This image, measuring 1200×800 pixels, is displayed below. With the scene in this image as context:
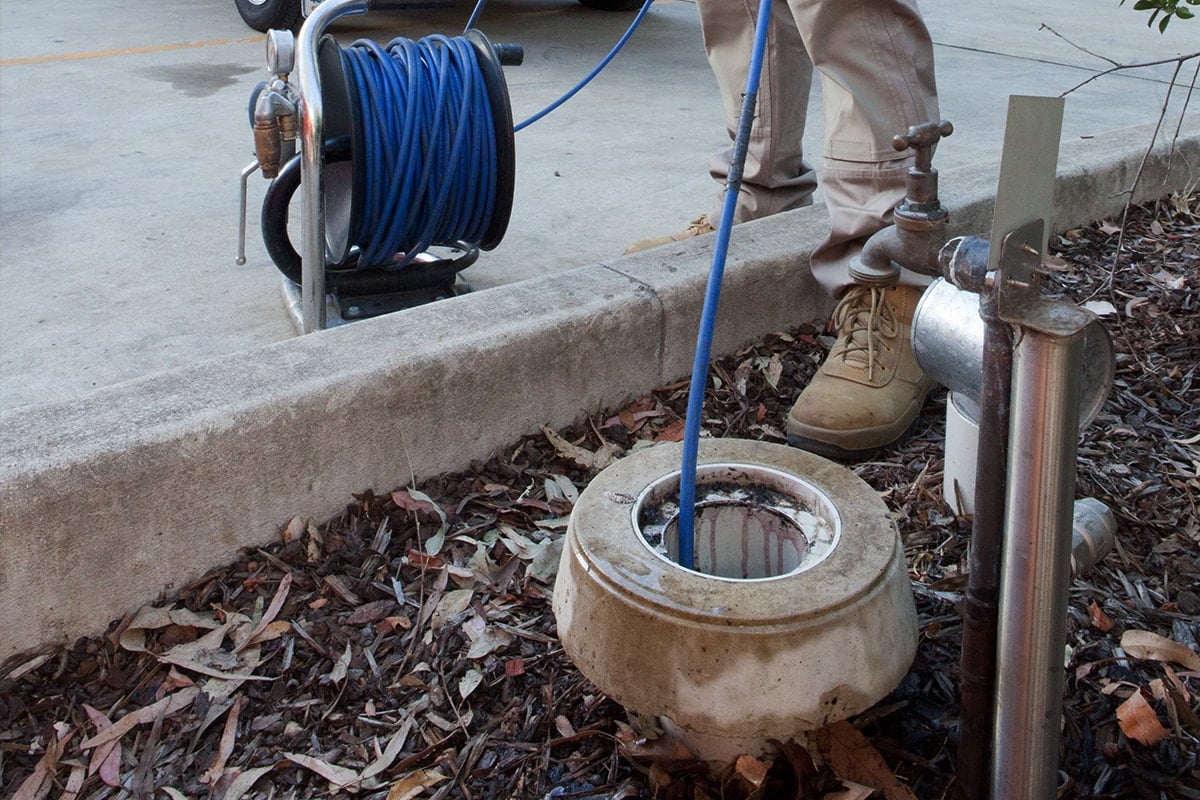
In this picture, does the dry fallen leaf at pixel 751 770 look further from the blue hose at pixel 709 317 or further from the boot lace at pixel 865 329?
the boot lace at pixel 865 329

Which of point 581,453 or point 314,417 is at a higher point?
point 314,417

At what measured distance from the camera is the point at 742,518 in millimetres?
1537

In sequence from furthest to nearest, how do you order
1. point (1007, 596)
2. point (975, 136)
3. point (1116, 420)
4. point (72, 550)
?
point (975, 136), point (1116, 420), point (72, 550), point (1007, 596)

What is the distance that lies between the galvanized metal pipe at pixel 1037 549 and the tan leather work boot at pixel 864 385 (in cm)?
98

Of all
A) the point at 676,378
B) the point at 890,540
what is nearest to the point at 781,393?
the point at 676,378

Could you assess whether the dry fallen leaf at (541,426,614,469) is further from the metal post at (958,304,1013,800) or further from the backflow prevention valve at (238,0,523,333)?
the metal post at (958,304,1013,800)

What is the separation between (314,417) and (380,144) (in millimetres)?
786

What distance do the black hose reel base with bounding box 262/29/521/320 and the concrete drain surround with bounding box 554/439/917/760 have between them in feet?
3.83

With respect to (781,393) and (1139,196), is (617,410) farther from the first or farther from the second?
(1139,196)

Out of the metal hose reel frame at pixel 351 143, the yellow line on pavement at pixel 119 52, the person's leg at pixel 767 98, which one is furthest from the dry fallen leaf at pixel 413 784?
the yellow line on pavement at pixel 119 52

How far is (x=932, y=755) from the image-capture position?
4.62 feet

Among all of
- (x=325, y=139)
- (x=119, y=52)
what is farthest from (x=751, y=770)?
(x=119, y=52)

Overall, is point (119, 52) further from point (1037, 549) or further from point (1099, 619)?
point (1037, 549)

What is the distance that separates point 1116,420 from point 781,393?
2.11 ft
